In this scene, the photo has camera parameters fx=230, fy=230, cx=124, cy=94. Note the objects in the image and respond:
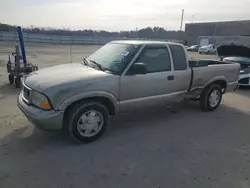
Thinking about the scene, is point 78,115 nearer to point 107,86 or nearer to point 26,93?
point 107,86

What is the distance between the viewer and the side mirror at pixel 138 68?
4023 millimetres

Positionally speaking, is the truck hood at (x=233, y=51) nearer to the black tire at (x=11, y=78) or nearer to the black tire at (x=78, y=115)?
the black tire at (x=78, y=115)

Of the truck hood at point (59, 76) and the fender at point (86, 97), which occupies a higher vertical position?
the truck hood at point (59, 76)

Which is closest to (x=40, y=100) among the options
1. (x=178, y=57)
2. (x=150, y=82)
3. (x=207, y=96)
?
(x=150, y=82)

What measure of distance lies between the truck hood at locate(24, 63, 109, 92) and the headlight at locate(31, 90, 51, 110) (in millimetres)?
92

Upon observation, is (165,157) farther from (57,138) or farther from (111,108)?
(57,138)

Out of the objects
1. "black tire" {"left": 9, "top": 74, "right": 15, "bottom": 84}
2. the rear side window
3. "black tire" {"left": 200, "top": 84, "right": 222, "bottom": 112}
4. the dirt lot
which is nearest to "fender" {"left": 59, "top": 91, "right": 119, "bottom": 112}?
the dirt lot

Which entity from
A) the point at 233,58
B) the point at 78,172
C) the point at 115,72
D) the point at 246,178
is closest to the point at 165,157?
the point at 246,178

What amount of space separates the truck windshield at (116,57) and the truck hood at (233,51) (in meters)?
5.97

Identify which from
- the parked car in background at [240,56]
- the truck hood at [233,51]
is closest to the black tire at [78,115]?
the parked car in background at [240,56]

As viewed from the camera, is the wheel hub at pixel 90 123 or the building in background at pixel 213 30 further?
the building in background at pixel 213 30

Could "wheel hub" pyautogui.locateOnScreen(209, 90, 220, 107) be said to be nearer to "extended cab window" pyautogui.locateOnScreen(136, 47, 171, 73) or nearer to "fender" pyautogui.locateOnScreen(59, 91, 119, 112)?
"extended cab window" pyautogui.locateOnScreen(136, 47, 171, 73)

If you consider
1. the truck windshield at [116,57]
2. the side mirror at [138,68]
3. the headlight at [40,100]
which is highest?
the truck windshield at [116,57]

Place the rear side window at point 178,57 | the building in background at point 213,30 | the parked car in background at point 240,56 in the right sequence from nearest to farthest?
the rear side window at point 178,57, the parked car in background at point 240,56, the building in background at point 213,30
